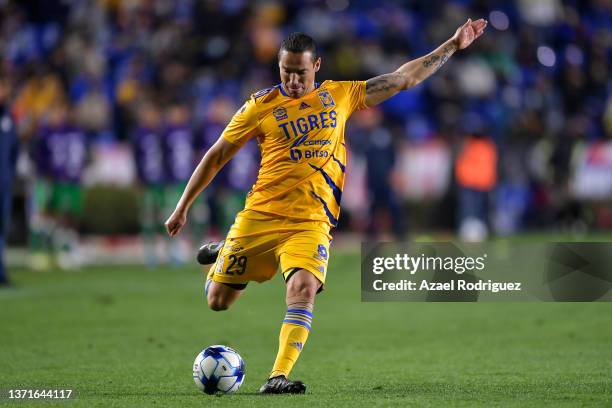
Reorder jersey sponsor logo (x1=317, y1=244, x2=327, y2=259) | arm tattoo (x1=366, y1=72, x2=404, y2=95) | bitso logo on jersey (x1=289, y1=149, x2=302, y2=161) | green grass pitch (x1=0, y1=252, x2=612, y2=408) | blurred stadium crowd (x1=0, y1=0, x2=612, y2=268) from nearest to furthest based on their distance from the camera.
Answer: green grass pitch (x1=0, y1=252, x2=612, y2=408)
jersey sponsor logo (x1=317, y1=244, x2=327, y2=259)
bitso logo on jersey (x1=289, y1=149, x2=302, y2=161)
arm tattoo (x1=366, y1=72, x2=404, y2=95)
blurred stadium crowd (x1=0, y1=0, x2=612, y2=268)

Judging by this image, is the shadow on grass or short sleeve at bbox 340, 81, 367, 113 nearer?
the shadow on grass

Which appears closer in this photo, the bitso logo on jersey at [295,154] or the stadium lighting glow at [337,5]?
the bitso logo on jersey at [295,154]

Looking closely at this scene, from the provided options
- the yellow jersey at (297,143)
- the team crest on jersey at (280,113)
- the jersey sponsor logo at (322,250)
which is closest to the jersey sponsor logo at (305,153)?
the yellow jersey at (297,143)

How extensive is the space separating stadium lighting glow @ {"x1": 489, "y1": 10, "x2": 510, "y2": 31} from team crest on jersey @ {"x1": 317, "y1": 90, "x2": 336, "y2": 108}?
69.1ft

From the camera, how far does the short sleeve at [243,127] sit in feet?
24.7

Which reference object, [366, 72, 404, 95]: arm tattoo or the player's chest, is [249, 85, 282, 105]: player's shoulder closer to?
the player's chest

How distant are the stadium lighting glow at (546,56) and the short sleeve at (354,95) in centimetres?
1993

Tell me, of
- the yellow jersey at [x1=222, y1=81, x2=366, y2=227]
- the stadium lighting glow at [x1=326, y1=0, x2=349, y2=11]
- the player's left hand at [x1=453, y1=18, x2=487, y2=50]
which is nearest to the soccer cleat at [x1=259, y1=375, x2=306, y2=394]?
the yellow jersey at [x1=222, y1=81, x2=366, y2=227]

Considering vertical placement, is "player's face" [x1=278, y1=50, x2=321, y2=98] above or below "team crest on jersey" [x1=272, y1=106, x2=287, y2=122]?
above

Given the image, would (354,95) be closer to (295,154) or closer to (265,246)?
(295,154)

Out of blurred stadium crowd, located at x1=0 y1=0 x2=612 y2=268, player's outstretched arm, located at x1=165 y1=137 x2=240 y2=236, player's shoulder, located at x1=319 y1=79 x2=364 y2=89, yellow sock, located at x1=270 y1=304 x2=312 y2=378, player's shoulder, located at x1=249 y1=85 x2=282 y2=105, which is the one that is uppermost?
blurred stadium crowd, located at x1=0 y1=0 x2=612 y2=268

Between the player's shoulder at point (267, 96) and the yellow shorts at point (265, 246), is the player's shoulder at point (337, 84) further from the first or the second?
the yellow shorts at point (265, 246)

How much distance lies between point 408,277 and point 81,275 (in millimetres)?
9608

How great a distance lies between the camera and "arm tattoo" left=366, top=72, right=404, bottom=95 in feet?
25.1
